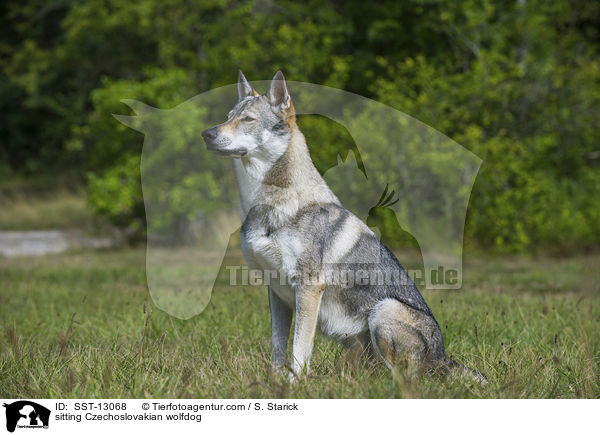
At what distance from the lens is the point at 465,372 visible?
3.43 metres

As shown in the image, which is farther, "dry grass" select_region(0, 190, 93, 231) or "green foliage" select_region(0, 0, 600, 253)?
"dry grass" select_region(0, 190, 93, 231)

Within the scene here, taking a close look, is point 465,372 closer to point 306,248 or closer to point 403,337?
point 403,337

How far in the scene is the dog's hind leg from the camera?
3.45m

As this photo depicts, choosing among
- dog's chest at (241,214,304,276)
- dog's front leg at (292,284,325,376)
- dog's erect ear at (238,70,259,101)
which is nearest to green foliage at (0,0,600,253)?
dog's erect ear at (238,70,259,101)

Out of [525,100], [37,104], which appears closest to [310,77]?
[525,100]

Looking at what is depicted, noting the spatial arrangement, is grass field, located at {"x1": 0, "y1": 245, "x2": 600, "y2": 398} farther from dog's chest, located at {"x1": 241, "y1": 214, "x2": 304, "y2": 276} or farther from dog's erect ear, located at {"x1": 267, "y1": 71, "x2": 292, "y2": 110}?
dog's erect ear, located at {"x1": 267, "y1": 71, "x2": 292, "y2": 110}

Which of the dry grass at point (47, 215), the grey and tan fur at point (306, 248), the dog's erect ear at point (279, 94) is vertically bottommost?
the dry grass at point (47, 215)

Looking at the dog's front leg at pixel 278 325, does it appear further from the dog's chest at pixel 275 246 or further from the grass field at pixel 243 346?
the dog's chest at pixel 275 246

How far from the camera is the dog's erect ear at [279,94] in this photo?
3396 mm

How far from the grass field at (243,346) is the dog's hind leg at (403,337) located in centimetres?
11

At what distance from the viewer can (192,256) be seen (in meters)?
8.95
